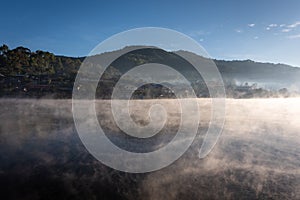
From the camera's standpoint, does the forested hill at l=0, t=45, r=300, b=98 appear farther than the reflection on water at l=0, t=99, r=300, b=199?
Yes

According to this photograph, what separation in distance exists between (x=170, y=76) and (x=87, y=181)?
168ft

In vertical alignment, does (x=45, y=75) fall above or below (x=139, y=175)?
above

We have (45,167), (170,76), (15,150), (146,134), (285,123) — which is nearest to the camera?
(45,167)

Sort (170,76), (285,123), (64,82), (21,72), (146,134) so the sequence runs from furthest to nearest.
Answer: (170,76) → (21,72) → (64,82) → (285,123) → (146,134)

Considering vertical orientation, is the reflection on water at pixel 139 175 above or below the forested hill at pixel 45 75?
below

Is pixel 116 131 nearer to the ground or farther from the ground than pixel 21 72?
nearer to the ground

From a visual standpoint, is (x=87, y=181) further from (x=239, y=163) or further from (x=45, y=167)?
(x=239, y=163)

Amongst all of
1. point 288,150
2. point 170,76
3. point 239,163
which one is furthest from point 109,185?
point 170,76

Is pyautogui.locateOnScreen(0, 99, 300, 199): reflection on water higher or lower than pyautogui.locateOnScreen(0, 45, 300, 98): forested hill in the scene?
lower

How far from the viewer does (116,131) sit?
14586 mm

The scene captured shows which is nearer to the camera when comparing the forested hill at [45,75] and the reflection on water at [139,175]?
the reflection on water at [139,175]

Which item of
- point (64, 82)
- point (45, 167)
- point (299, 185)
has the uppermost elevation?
point (64, 82)

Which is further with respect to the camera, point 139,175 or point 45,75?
point 45,75

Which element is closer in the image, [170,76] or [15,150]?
[15,150]
